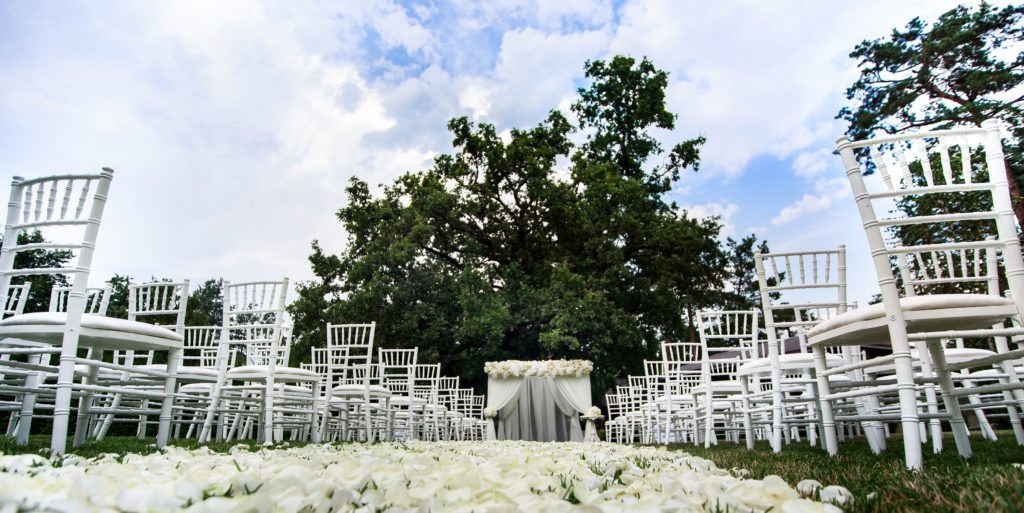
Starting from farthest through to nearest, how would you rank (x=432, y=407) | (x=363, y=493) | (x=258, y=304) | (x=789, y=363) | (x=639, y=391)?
(x=639, y=391) < (x=432, y=407) < (x=258, y=304) < (x=789, y=363) < (x=363, y=493)

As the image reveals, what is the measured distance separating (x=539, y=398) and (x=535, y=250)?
25.7ft

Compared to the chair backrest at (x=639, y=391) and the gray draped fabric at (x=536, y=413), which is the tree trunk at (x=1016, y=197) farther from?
the gray draped fabric at (x=536, y=413)

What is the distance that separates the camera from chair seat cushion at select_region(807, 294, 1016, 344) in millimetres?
1947

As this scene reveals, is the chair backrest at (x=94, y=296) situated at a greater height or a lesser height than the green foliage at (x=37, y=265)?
lesser

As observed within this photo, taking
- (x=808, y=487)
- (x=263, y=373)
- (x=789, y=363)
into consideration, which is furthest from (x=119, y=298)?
(x=808, y=487)

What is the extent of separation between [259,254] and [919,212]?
13.0 metres

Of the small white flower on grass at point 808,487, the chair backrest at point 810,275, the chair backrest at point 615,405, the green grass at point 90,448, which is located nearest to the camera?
the small white flower on grass at point 808,487

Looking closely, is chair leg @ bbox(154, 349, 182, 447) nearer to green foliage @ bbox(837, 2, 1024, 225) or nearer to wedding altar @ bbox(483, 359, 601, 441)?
wedding altar @ bbox(483, 359, 601, 441)

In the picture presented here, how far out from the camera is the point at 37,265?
16188mm

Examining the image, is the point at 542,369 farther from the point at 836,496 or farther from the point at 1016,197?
the point at 1016,197

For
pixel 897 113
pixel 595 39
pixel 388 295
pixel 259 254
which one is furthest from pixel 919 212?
→ pixel 259 254

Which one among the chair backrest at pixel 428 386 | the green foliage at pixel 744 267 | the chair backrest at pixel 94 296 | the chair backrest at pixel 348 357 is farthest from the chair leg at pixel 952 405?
the green foliage at pixel 744 267

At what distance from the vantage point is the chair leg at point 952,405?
7.23 ft

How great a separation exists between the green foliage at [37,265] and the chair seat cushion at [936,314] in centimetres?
1483
